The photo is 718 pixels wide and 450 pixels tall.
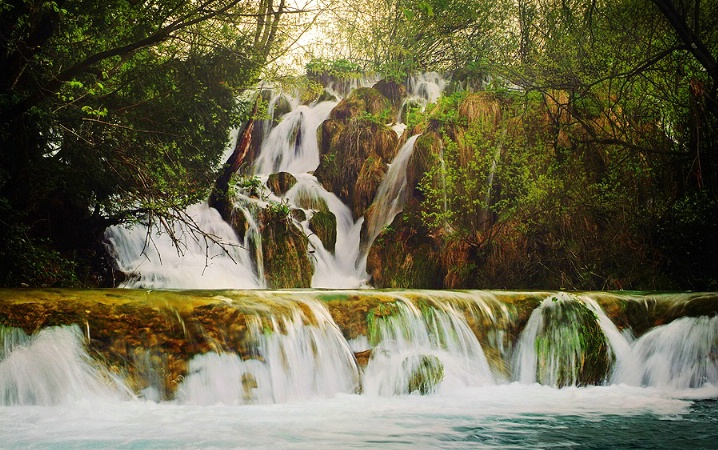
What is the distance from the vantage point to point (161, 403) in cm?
598

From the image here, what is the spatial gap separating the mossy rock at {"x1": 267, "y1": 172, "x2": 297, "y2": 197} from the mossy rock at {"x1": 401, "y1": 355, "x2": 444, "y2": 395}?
11232mm

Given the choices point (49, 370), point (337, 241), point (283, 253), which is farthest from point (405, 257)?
point (49, 370)

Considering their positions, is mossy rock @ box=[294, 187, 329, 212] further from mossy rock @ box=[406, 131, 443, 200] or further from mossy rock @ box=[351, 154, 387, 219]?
mossy rock @ box=[406, 131, 443, 200]

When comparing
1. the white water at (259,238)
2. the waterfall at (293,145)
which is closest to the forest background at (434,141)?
the white water at (259,238)

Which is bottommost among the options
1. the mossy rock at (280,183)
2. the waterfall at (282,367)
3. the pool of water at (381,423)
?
the pool of water at (381,423)

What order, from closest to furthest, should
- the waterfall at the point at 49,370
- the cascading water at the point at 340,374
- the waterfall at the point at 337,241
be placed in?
1. the cascading water at the point at 340,374
2. the waterfall at the point at 49,370
3. the waterfall at the point at 337,241

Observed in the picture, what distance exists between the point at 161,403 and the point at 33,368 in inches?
44.6

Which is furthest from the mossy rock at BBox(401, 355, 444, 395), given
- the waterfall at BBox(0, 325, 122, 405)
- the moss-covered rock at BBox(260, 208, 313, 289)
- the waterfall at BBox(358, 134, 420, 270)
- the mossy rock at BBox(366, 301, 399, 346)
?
the waterfall at BBox(358, 134, 420, 270)

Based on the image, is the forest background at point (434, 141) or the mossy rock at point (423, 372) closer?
the mossy rock at point (423, 372)

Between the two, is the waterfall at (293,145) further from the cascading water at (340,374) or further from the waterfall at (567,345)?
the waterfall at (567,345)

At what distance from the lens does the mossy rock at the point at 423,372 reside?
7.00m

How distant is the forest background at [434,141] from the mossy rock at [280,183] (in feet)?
10.3

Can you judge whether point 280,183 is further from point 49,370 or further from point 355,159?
point 49,370

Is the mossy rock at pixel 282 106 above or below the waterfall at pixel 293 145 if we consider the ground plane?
above
